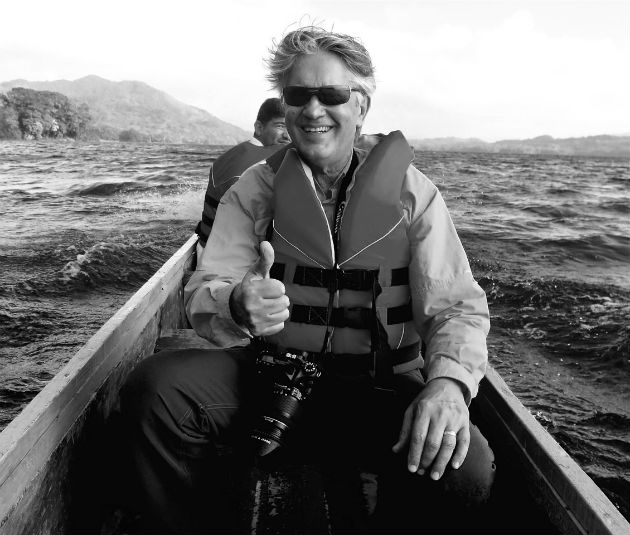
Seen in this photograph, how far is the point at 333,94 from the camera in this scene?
218 centimetres

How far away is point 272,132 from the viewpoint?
5398mm

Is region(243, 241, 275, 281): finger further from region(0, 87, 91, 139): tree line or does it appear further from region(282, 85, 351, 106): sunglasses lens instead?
region(0, 87, 91, 139): tree line

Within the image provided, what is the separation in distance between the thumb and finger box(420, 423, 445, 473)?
667 mm

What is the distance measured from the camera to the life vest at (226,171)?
184 inches


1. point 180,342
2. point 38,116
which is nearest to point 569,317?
point 180,342

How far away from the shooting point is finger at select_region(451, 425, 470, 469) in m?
1.74

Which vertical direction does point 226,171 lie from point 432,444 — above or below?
above

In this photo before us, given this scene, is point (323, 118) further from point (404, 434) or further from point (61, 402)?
point (61, 402)

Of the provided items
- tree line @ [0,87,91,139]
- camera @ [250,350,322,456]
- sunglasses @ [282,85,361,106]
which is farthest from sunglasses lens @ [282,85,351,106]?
tree line @ [0,87,91,139]

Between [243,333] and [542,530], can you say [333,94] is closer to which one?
[243,333]

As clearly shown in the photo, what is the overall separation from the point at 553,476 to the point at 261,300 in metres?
1.11

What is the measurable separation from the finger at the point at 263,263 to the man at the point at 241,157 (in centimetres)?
291

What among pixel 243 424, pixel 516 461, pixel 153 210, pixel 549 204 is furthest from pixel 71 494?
pixel 549 204

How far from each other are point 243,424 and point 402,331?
67 cm
